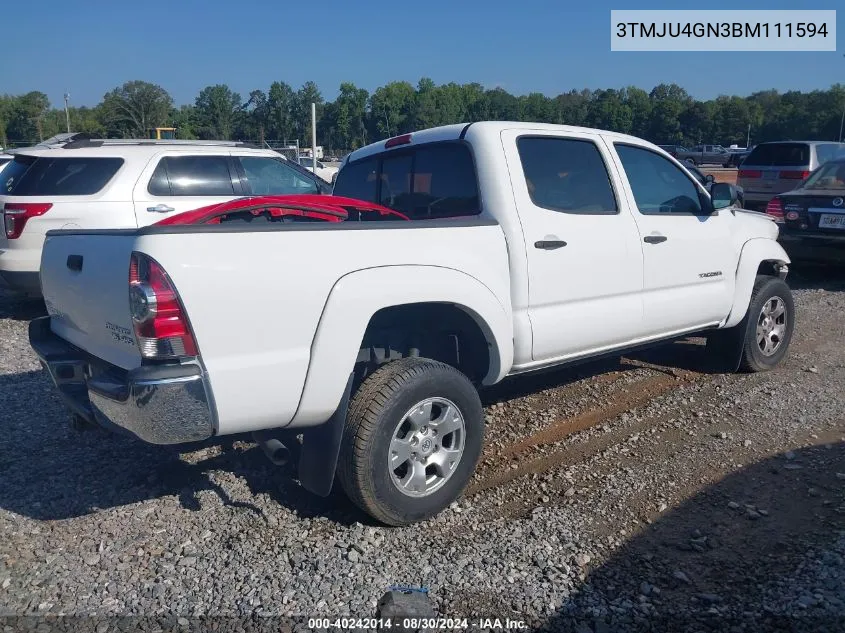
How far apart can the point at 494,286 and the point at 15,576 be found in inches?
99.9

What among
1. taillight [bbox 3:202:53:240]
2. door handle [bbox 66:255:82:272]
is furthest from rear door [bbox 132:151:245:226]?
door handle [bbox 66:255:82:272]

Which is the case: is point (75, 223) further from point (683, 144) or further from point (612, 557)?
point (683, 144)

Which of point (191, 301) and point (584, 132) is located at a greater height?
point (584, 132)

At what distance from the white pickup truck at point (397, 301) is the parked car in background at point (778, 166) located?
1104 centimetres

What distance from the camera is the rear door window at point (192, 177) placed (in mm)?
8094

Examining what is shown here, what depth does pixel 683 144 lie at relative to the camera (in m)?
68.4

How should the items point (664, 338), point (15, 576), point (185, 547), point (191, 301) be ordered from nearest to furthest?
point (191, 301) → point (15, 576) → point (185, 547) → point (664, 338)

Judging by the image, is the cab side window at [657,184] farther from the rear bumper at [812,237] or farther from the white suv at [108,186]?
the white suv at [108,186]

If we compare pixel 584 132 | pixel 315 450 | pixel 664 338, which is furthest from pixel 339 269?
pixel 664 338

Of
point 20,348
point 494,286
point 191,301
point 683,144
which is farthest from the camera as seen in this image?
point 683,144

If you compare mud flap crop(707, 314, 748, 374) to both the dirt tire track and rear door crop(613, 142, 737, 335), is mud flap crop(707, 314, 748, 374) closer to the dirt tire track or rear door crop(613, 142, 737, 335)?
the dirt tire track

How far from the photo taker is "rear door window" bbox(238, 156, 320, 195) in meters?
8.81

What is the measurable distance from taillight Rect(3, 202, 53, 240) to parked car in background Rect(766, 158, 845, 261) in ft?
28.6

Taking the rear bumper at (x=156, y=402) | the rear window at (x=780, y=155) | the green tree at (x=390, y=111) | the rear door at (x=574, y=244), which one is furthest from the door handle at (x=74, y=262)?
the green tree at (x=390, y=111)
